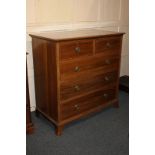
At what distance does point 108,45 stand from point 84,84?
55cm

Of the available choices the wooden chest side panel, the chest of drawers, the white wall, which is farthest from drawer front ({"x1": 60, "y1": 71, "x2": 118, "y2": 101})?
the white wall

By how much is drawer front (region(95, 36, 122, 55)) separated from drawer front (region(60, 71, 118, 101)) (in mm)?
269

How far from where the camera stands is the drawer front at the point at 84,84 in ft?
7.73

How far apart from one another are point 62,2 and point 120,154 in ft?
6.04

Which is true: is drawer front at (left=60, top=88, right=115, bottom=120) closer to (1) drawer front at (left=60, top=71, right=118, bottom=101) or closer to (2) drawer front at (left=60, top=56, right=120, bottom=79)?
(1) drawer front at (left=60, top=71, right=118, bottom=101)

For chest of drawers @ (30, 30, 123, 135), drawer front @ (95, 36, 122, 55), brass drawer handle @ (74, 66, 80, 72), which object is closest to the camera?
chest of drawers @ (30, 30, 123, 135)

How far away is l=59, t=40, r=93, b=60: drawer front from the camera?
2208 mm

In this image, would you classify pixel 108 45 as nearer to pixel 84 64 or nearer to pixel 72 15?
pixel 84 64

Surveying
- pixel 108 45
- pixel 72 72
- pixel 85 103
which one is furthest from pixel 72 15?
pixel 85 103

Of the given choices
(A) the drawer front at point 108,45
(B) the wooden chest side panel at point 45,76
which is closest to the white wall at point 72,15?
(B) the wooden chest side panel at point 45,76

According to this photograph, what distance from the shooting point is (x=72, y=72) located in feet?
7.75
